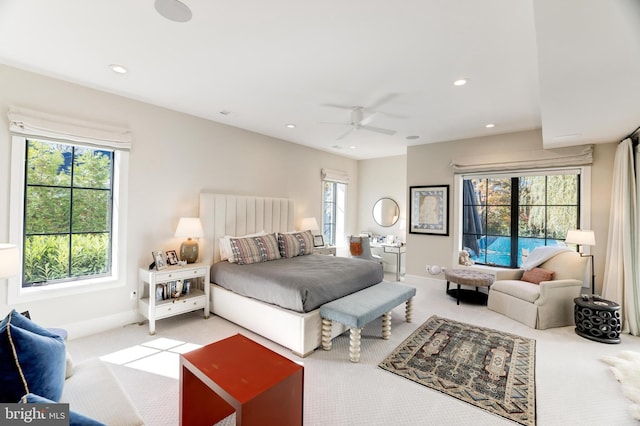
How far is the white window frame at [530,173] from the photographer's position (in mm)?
4016

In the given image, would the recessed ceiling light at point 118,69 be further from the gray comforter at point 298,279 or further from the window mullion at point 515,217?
the window mullion at point 515,217

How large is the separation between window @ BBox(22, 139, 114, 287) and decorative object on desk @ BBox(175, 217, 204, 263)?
78cm

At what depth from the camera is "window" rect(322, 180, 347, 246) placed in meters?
6.59

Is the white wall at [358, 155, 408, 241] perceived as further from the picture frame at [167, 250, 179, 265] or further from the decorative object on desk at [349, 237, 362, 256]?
the picture frame at [167, 250, 179, 265]

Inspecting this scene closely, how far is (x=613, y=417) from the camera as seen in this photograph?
197cm

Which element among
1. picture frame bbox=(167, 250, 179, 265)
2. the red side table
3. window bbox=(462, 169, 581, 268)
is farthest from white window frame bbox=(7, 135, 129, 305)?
window bbox=(462, 169, 581, 268)

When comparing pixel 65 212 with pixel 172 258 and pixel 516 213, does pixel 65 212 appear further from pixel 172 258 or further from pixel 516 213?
pixel 516 213

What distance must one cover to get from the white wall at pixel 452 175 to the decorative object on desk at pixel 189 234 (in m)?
3.91

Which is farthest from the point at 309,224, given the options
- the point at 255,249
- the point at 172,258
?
the point at 172,258

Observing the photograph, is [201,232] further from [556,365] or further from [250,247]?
[556,365]

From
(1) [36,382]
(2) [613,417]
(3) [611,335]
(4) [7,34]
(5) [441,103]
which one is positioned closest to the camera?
(1) [36,382]

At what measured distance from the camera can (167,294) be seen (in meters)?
3.46

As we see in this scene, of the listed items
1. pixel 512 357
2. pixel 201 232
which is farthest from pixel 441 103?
pixel 201 232

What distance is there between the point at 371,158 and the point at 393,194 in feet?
3.52
